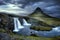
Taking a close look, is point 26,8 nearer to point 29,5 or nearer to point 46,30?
point 29,5

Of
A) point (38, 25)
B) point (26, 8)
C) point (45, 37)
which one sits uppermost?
point (26, 8)

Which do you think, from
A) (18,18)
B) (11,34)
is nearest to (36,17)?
(18,18)

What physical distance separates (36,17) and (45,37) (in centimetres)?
35

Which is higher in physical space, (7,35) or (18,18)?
(18,18)

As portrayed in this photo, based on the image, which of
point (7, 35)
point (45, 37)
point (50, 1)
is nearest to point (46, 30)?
point (45, 37)

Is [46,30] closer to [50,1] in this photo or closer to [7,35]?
[50,1]

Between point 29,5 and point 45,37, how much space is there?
1.86 feet

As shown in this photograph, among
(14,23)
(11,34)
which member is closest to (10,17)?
(14,23)

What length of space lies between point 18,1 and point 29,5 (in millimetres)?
187

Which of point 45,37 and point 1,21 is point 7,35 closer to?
point 1,21

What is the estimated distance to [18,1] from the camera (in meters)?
2.61

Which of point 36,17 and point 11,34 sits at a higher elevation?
point 36,17

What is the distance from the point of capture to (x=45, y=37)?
2.57 m

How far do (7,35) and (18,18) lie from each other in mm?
328
